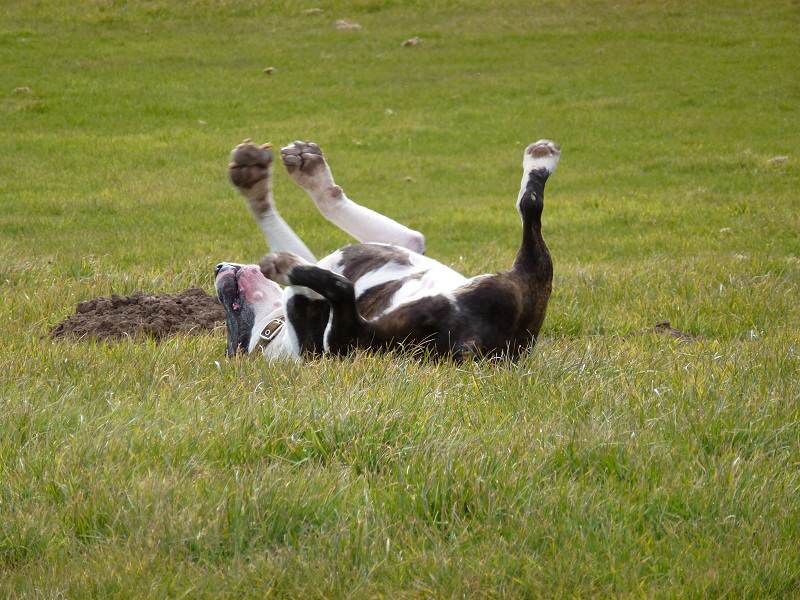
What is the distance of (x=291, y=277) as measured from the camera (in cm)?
488

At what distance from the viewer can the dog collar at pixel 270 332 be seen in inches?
212

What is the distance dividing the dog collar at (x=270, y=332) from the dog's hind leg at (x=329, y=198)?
88cm

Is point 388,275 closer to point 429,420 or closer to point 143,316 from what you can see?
point 143,316

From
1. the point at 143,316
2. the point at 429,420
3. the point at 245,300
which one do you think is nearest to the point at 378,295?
the point at 245,300

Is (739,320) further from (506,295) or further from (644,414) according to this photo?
(644,414)

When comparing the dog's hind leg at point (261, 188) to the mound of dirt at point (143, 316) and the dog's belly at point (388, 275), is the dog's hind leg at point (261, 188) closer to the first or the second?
the dog's belly at point (388, 275)

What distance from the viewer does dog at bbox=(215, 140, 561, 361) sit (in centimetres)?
489

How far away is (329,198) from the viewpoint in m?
6.12

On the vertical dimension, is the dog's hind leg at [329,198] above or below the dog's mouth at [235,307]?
above

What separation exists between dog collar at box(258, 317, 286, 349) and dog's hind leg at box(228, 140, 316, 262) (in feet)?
1.36

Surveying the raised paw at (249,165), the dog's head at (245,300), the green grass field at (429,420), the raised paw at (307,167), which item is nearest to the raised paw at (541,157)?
the green grass field at (429,420)

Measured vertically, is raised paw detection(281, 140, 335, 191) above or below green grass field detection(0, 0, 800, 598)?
above

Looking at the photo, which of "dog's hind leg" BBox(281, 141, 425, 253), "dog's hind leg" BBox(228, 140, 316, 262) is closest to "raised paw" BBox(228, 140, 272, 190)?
"dog's hind leg" BBox(228, 140, 316, 262)

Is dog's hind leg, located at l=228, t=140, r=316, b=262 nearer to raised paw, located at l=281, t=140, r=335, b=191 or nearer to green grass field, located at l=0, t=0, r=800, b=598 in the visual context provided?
raised paw, located at l=281, t=140, r=335, b=191
